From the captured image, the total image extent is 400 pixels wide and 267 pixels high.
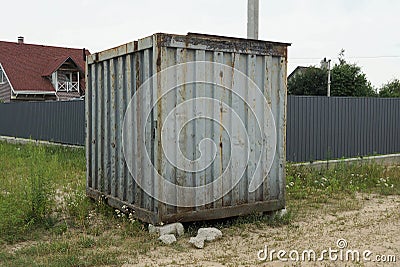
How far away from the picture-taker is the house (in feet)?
107

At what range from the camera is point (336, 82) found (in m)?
37.2

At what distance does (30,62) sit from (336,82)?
22489mm

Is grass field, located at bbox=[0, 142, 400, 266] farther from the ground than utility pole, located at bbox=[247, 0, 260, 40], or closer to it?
closer to it

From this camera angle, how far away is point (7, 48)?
3462 cm

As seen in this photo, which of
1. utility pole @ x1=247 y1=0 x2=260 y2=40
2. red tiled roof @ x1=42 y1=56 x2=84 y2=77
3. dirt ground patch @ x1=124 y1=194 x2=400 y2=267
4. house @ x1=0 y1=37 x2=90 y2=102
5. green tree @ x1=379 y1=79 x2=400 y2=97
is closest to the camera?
dirt ground patch @ x1=124 y1=194 x2=400 y2=267

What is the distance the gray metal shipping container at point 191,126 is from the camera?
571cm

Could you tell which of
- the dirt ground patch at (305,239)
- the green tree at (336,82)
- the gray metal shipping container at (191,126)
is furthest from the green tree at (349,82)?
the gray metal shipping container at (191,126)

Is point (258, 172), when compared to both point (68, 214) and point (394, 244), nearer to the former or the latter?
point (394, 244)

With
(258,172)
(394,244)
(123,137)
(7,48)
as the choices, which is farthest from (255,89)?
(7,48)

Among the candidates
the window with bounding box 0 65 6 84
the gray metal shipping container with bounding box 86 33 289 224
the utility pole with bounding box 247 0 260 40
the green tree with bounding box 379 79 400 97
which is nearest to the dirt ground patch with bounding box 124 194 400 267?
the gray metal shipping container with bounding box 86 33 289 224

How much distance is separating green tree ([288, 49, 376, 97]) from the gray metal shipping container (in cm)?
3195

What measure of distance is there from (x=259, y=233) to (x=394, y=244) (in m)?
1.56

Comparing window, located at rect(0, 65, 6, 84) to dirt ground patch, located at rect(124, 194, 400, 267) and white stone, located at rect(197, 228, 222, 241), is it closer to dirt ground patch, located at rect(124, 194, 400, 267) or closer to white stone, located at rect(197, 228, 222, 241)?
dirt ground patch, located at rect(124, 194, 400, 267)

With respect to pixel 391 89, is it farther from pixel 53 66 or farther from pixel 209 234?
pixel 209 234
